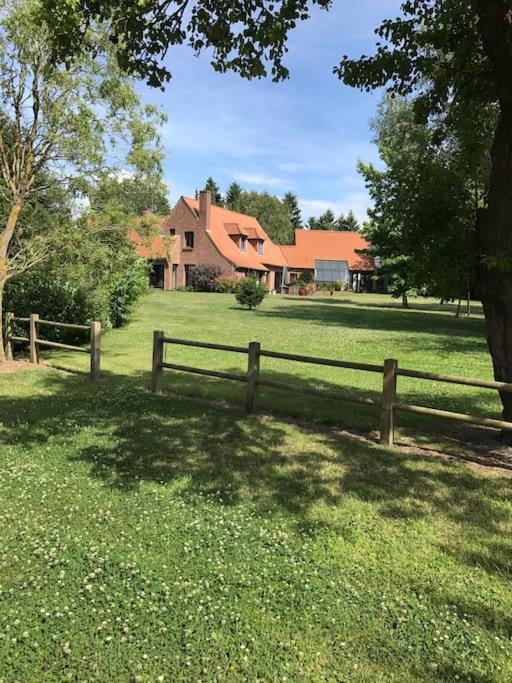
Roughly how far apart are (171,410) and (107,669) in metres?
5.41

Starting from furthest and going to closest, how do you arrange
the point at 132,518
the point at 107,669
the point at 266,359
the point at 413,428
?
the point at 266,359
the point at 413,428
the point at 132,518
the point at 107,669

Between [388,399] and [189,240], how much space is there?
44.0 m

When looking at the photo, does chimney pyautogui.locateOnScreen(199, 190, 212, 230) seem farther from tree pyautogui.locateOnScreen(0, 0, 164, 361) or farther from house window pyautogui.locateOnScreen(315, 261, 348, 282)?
tree pyautogui.locateOnScreen(0, 0, 164, 361)

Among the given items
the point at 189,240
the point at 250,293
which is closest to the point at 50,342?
the point at 250,293

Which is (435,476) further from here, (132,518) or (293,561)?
(132,518)

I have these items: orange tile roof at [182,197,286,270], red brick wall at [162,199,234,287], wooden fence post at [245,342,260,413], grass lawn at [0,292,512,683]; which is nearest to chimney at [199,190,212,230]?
red brick wall at [162,199,234,287]

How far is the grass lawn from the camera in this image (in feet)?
9.92

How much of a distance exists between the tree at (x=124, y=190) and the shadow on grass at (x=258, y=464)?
5.89 m

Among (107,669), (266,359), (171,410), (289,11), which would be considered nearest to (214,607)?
(107,669)

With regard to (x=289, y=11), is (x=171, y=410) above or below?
below

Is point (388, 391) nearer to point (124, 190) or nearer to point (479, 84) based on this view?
point (479, 84)

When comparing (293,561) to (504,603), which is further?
(293,561)

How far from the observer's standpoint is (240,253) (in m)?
50.5

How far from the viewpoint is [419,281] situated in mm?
7121
